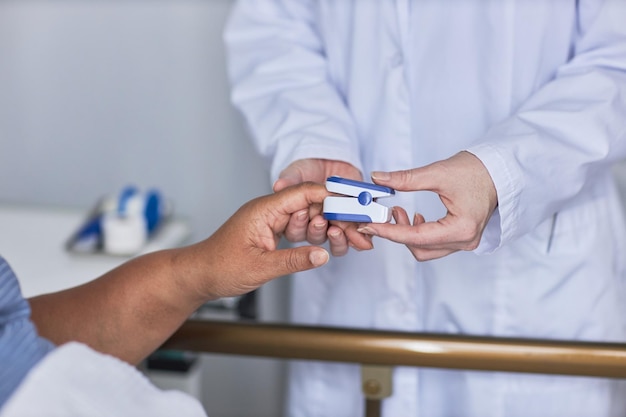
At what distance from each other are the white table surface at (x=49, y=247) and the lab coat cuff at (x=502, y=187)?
2.14ft

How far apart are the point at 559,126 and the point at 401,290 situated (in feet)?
1.06

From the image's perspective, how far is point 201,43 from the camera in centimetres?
177

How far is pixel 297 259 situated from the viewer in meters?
0.90

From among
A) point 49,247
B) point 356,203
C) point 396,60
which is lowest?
point 49,247

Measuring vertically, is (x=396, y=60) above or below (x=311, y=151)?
above

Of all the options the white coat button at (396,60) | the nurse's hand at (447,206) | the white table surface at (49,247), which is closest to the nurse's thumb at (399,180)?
the nurse's hand at (447,206)

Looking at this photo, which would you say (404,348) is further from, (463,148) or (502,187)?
(463,148)

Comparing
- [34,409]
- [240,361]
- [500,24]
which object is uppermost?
[500,24]

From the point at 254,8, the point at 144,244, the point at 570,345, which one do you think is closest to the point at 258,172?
the point at 144,244

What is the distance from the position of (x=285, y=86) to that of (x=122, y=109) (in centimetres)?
65

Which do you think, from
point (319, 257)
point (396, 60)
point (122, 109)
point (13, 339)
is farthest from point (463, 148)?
point (122, 109)

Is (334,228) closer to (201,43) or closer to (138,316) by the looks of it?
(138,316)

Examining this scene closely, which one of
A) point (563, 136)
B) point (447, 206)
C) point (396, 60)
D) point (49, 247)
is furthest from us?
point (49, 247)

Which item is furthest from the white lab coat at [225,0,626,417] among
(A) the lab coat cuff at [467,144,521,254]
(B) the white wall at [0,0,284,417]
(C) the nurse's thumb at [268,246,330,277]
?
(B) the white wall at [0,0,284,417]
